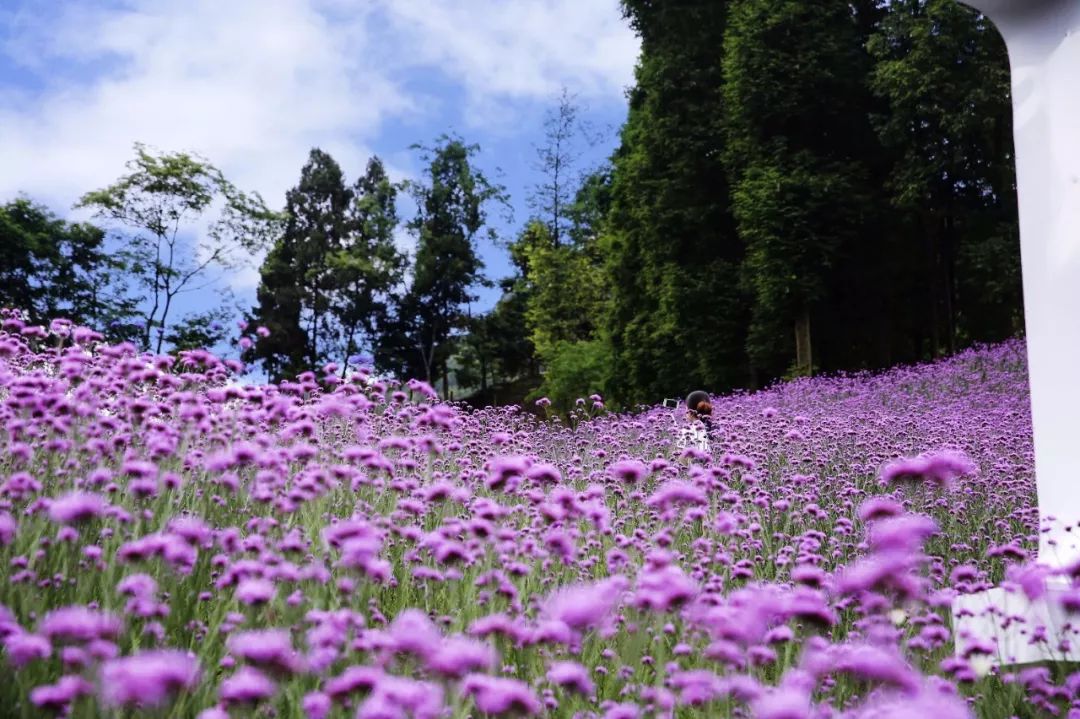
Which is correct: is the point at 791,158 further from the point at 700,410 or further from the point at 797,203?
the point at 700,410

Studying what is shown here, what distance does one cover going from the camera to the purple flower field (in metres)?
1.76

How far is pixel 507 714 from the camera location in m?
1.55

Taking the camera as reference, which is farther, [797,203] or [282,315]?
[282,315]

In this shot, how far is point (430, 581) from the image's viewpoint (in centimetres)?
355

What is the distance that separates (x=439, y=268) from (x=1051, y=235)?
32.1 m

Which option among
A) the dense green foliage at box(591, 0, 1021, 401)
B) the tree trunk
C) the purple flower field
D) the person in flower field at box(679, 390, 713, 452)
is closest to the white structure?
the purple flower field

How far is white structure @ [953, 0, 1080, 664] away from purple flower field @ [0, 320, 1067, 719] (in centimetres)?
41

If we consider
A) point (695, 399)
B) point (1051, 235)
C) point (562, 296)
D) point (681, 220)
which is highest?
point (681, 220)

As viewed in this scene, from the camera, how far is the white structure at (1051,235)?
4090 mm

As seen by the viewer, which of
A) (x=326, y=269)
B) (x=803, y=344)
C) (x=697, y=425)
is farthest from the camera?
(x=326, y=269)

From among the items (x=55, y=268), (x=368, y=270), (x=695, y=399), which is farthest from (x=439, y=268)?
(x=695, y=399)

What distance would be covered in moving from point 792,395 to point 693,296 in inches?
249

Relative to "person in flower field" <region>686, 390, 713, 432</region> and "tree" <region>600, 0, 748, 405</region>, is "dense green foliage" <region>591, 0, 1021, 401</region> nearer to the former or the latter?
"tree" <region>600, 0, 748, 405</region>

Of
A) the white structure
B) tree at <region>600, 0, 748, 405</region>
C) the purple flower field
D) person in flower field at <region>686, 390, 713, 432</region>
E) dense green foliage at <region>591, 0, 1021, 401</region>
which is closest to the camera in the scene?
the purple flower field
